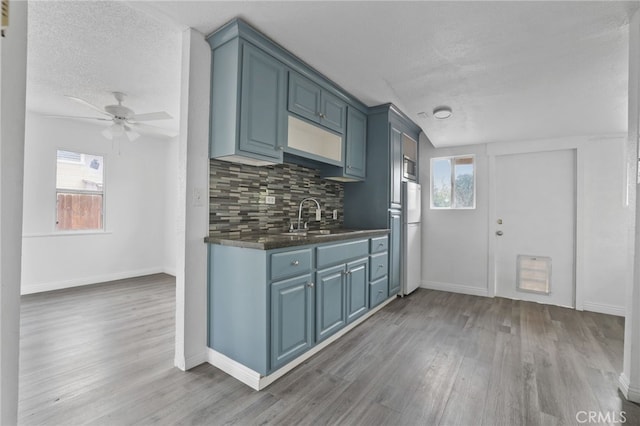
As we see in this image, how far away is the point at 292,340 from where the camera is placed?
6.79ft

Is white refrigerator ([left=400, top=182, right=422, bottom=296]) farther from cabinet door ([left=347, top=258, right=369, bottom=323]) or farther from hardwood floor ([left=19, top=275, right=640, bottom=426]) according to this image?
cabinet door ([left=347, top=258, right=369, bottom=323])

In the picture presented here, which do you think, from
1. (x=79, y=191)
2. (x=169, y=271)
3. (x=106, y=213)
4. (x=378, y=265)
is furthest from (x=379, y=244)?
(x=79, y=191)

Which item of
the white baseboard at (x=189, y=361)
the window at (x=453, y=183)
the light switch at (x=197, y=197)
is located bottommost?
the white baseboard at (x=189, y=361)

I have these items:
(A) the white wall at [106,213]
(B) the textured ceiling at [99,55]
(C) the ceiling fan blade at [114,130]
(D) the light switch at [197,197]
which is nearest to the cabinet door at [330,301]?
Answer: (D) the light switch at [197,197]

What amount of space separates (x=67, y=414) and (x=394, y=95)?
3626 mm

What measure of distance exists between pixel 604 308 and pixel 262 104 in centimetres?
461

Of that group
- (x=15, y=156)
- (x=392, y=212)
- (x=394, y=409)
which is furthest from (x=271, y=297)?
(x=392, y=212)

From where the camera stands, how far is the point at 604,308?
3.51 m

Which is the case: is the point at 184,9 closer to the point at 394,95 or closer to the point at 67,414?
the point at 394,95

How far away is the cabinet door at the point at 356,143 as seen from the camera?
10.9 ft

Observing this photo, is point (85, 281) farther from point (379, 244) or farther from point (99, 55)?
point (379, 244)

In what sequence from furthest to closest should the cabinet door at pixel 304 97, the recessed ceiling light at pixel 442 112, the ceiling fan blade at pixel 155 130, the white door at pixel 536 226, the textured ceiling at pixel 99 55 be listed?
the ceiling fan blade at pixel 155 130, the white door at pixel 536 226, the recessed ceiling light at pixel 442 112, the cabinet door at pixel 304 97, the textured ceiling at pixel 99 55

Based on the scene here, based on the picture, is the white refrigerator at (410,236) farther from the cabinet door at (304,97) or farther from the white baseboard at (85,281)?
the white baseboard at (85,281)

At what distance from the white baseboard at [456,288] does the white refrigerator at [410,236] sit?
229mm
